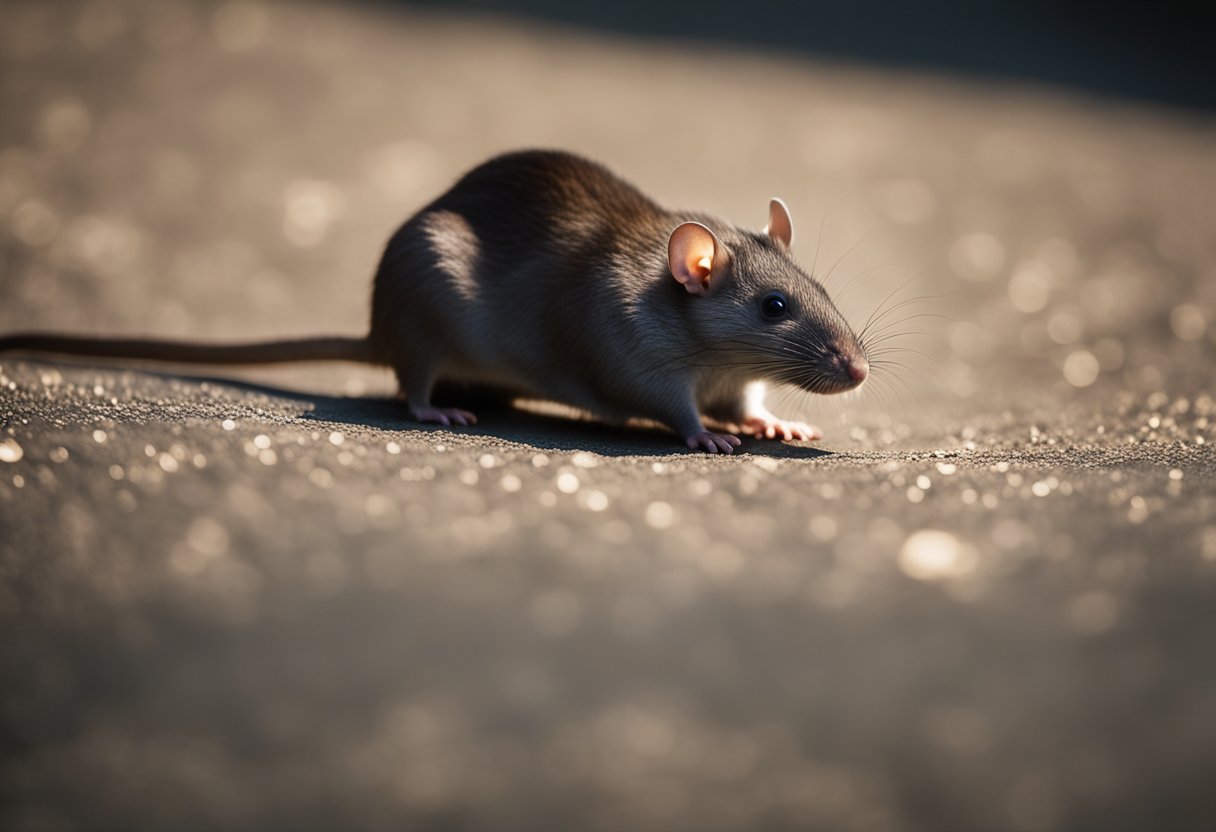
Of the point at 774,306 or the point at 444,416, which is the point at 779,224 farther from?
the point at 444,416

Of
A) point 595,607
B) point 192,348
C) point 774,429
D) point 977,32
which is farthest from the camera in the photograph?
point 977,32

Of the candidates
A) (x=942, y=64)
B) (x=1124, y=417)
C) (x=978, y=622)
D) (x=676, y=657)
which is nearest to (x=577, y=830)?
(x=676, y=657)

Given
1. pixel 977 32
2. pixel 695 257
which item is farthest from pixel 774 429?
pixel 977 32

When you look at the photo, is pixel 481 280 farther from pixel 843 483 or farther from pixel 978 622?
pixel 978 622

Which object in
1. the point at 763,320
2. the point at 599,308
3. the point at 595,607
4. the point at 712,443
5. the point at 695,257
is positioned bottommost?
the point at 595,607

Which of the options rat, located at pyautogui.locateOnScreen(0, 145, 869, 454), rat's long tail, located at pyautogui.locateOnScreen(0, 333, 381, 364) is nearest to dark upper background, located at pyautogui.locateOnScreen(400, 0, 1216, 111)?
rat's long tail, located at pyautogui.locateOnScreen(0, 333, 381, 364)
